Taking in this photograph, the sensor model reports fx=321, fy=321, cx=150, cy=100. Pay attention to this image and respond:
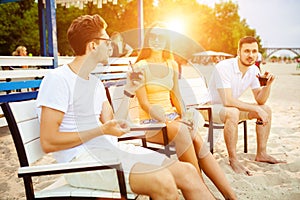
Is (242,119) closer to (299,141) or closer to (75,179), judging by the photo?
(299,141)

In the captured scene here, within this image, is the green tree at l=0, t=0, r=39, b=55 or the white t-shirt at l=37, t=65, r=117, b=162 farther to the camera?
the green tree at l=0, t=0, r=39, b=55

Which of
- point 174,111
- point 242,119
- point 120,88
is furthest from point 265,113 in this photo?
point 120,88

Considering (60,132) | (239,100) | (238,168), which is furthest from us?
(239,100)

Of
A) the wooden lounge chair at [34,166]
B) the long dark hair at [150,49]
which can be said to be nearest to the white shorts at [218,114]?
the long dark hair at [150,49]

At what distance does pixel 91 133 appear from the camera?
1.90 metres

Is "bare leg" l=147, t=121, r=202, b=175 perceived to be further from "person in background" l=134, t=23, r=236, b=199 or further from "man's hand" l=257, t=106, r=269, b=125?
"man's hand" l=257, t=106, r=269, b=125

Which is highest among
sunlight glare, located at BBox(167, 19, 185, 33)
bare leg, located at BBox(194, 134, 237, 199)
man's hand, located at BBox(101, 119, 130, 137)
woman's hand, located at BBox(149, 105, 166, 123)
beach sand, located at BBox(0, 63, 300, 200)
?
sunlight glare, located at BBox(167, 19, 185, 33)

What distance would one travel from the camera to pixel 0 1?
27.7 ft

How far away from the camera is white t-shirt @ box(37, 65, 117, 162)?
1.82m

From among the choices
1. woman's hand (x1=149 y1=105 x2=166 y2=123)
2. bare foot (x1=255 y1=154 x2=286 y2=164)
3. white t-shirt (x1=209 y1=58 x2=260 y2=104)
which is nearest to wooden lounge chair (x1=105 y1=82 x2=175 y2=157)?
woman's hand (x1=149 y1=105 x2=166 y2=123)

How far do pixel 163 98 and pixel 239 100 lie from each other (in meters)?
1.15

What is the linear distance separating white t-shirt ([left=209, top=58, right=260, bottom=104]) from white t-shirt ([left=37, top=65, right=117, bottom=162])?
2019 mm

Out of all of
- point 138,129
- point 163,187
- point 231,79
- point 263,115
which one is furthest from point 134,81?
point 263,115

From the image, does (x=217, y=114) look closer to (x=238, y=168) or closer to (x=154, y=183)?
(x=238, y=168)
